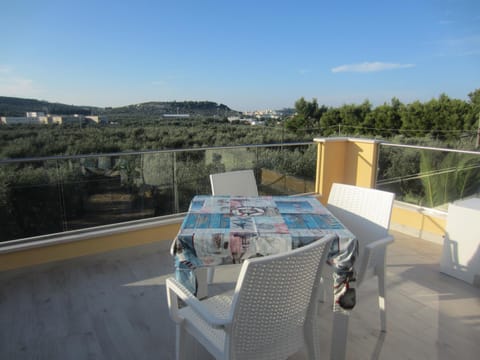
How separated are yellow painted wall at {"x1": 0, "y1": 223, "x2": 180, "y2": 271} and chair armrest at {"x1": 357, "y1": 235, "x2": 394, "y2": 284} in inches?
89.2

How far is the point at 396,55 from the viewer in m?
12.3

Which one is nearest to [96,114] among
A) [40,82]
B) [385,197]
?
[40,82]

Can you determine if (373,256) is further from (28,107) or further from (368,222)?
(28,107)

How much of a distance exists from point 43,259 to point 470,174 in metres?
4.62

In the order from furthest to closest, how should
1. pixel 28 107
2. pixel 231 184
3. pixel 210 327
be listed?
pixel 28 107 < pixel 231 184 < pixel 210 327

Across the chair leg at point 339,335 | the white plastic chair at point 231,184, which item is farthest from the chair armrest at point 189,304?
the white plastic chair at point 231,184

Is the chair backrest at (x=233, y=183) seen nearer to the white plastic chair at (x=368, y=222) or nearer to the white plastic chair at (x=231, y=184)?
the white plastic chair at (x=231, y=184)

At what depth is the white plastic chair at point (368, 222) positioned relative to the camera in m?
1.90

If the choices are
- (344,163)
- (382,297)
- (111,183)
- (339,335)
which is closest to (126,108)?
(111,183)

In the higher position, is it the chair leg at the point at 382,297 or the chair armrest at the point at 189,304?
the chair armrest at the point at 189,304

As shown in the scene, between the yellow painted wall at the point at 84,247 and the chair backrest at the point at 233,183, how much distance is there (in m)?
1.17

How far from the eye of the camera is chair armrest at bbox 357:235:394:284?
72.1 inches

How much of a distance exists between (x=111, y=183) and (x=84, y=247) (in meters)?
0.72

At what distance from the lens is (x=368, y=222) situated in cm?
215
